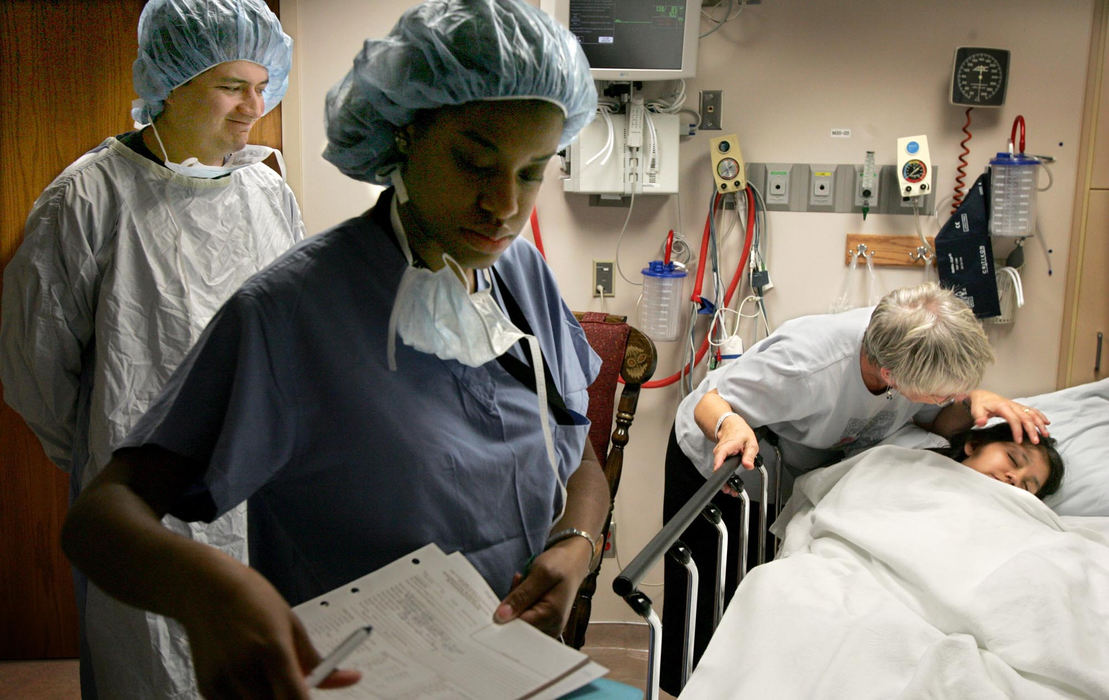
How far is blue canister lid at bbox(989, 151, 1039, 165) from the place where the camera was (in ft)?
8.50

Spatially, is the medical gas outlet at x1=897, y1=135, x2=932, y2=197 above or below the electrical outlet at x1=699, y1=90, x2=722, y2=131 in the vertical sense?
below

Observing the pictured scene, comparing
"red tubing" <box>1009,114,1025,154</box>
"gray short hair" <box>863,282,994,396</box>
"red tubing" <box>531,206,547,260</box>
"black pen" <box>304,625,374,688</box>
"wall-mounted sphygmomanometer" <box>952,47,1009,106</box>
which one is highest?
"wall-mounted sphygmomanometer" <box>952,47,1009,106</box>

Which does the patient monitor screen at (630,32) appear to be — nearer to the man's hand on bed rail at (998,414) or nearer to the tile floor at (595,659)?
the man's hand on bed rail at (998,414)

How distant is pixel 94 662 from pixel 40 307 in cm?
72

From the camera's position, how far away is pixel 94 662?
1693 millimetres

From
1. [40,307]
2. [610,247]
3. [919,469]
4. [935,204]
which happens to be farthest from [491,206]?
[935,204]

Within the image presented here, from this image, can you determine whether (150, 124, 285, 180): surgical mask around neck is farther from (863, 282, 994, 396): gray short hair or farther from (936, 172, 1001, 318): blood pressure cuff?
(936, 172, 1001, 318): blood pressure cuff

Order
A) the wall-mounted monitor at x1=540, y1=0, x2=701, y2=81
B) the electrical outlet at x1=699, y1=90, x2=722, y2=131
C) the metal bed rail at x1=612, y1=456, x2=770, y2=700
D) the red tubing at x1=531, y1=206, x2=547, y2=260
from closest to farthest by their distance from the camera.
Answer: the metal bed rail at x1=612, y1=456, x2=770, y2=700 < the wall-mounted monitor at x1=540, y1=0, x2=701, y2=81 < the electrical outlet at x1=699, y1=90, x2=722, y2=131 < the red tubing at x1=531, y1=206, x2=547, y2=260

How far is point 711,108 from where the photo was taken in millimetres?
2793

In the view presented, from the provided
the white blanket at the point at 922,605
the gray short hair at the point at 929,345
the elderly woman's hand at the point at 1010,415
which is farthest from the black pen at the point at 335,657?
the elderly woman's hand at the point at 1010,415

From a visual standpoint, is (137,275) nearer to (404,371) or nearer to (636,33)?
(404,371)

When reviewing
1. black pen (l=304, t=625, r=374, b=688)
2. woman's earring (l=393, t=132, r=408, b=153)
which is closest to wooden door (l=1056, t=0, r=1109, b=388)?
woman's earring (l=393, t=132, r=408, b=153)

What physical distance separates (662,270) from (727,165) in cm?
40

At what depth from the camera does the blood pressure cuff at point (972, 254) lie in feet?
8.79
